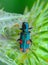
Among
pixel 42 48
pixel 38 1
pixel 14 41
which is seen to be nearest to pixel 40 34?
pixel 42 48

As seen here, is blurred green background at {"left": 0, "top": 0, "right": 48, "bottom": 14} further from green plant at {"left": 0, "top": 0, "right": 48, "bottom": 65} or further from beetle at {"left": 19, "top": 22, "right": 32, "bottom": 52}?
beetle at {"left": 19, "top": 22, "right": 32, "bottom": 52}

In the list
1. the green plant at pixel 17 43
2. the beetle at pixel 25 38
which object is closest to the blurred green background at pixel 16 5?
the green plant at pixel 17 43

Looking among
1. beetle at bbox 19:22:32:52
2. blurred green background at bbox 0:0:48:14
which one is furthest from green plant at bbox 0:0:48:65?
blurred green background at bbox 0:0:48:14

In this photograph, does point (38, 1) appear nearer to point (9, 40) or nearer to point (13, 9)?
point (13, 9)

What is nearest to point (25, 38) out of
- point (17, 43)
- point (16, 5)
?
point (17, 43)

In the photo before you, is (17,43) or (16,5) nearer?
(17,43)

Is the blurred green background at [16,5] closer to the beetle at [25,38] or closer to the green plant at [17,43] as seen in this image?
the green plant at [17,43]

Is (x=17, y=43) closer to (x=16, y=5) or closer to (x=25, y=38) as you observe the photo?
(x=25, y=38)

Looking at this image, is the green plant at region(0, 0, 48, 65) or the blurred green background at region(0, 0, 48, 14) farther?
the blurred green background at region(0, 0, 48, 14)
